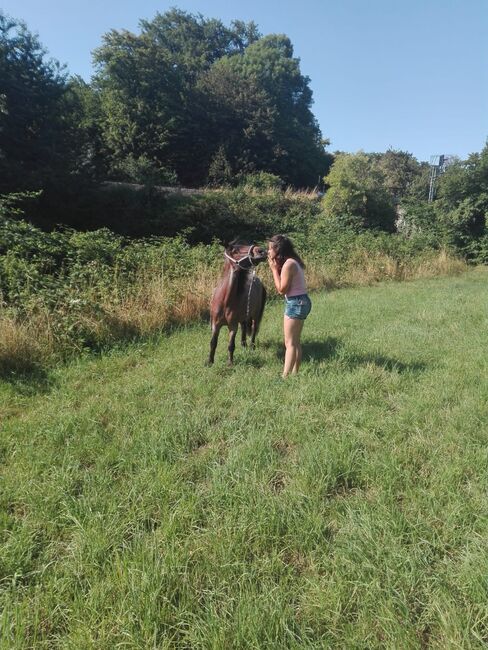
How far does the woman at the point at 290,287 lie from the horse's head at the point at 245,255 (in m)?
0.16

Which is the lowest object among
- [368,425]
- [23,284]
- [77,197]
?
[368,425]

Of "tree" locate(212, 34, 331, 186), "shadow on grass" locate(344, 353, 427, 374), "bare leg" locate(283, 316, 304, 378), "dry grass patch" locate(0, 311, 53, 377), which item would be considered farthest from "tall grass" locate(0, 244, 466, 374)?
"tree" locate(212, 34, 331, 186)

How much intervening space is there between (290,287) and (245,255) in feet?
2.26

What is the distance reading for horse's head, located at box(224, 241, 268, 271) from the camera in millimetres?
4426

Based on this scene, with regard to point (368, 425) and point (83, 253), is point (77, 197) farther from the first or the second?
point (368, 425)

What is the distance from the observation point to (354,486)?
2.55 meters

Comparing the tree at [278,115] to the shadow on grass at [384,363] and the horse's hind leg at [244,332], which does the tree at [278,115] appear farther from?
the shadow on grass at [384,363]

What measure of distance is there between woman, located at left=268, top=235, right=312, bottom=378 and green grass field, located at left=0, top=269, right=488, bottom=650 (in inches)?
13.0

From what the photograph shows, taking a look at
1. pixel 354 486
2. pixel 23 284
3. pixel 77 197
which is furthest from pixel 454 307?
pixel 77 197

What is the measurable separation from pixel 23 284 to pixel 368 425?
17.1ft

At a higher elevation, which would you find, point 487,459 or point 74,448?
point 487,459

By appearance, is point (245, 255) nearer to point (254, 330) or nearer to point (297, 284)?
point (297, 284)

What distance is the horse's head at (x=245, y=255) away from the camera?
4.43m

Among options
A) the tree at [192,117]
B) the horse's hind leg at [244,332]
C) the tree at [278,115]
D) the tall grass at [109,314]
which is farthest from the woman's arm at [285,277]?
the tree at [278,115]
